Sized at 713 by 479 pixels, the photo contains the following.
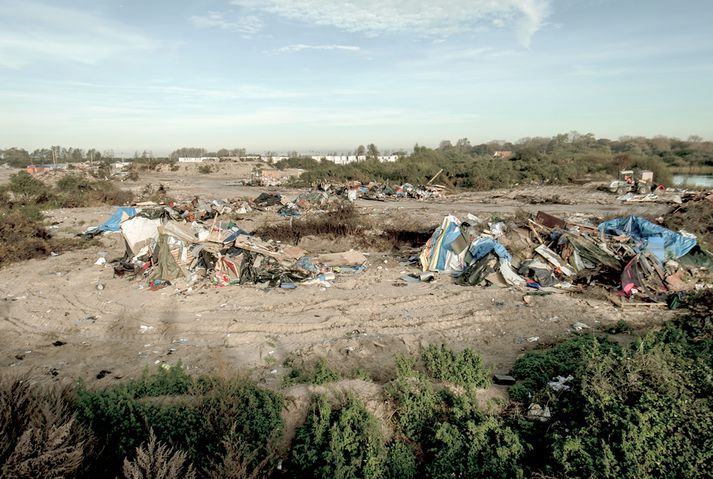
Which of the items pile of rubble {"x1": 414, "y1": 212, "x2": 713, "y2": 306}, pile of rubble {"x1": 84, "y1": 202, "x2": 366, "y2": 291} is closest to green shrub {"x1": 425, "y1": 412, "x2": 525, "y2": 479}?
pile of rubble {"x1": 414, "y1": 212, "x2": 713, "y2": 306}

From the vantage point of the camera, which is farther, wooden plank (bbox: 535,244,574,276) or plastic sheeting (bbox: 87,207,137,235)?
plastic sheeting (bbox: 87,207,137,235)

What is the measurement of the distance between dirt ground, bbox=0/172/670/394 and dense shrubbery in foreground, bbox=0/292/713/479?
1.27 m

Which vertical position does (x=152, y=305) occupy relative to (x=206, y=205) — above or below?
below

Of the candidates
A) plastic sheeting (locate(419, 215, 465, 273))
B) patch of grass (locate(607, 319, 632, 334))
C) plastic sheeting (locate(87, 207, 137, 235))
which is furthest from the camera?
plastic sheeting (locate(87, 207, 137, 235))

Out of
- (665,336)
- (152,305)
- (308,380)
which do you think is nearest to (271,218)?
(152,305)

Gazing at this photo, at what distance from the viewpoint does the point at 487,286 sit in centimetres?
870

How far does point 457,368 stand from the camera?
4.55 m

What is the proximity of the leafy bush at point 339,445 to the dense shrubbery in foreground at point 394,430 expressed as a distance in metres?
0.01

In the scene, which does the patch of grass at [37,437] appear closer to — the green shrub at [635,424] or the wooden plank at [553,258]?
the green shrub at [635,424]

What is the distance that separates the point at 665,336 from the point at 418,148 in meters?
39.5

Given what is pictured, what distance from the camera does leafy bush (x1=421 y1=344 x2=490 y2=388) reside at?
4.35 m

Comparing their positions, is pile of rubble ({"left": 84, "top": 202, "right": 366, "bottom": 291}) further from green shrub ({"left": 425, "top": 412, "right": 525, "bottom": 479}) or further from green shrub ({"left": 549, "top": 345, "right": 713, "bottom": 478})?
green shrub ({"left": 549, "top": 345, "right": 713, "bottom": 478})

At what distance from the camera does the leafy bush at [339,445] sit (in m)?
3.24

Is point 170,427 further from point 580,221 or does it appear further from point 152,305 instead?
point 580,221
